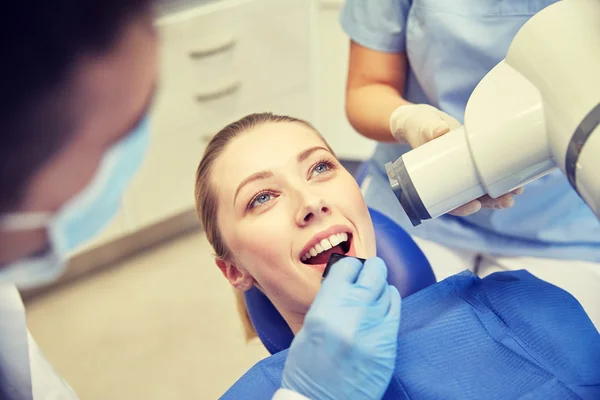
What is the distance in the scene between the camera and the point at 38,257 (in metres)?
0.36

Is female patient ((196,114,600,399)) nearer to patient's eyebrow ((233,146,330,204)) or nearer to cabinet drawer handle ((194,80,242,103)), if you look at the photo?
patient's eyebrow ((233,146,330,204))

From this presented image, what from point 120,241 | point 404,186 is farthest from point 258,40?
point 404,186

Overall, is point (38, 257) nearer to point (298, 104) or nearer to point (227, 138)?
point (227, 138)

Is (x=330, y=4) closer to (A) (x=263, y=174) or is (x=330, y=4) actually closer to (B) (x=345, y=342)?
(A) (x=263, y=174)

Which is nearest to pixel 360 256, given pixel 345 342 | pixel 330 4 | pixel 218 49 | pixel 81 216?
pixel 345 342

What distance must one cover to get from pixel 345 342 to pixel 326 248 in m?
0.24

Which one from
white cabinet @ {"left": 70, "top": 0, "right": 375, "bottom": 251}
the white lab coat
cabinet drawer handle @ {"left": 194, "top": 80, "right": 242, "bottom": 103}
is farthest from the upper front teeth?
cabinet drawer handle @ {"left": 194, "top": 80, "right": 242, "bottom": 103}

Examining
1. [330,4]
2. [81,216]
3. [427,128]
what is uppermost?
[81,216]

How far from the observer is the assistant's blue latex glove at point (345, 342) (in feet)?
2.06

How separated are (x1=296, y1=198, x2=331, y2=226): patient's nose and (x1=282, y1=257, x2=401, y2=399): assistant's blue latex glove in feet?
0.51

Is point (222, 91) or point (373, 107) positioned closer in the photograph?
point (373, 107)

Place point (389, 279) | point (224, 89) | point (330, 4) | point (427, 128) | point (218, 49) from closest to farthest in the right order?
point (427, 128), point (389, 279), point (218, 49), point (224, 89), point (330, 4)

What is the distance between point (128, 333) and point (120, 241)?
0.27 meters

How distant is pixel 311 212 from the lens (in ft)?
2.75
